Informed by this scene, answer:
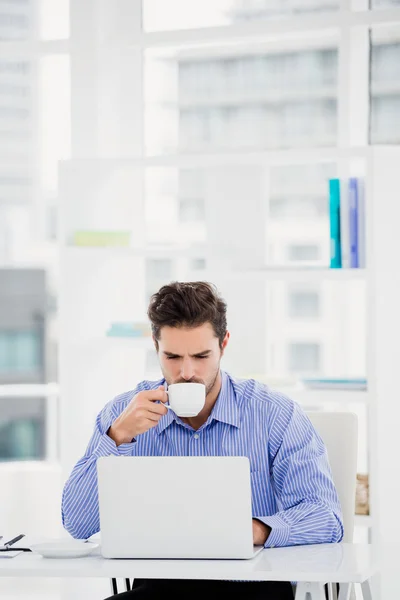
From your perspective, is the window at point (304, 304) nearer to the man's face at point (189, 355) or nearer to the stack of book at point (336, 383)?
the stack of book at point (336, 383)

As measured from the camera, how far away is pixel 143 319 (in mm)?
4250

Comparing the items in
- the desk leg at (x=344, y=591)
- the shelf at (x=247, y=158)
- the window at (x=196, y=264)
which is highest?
the shelf at (x=247, y=158)

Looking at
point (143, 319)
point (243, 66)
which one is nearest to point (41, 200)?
point (143, 319)

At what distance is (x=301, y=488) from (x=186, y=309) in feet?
1.80

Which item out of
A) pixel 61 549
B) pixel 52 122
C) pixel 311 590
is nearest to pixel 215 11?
pixel 52 122

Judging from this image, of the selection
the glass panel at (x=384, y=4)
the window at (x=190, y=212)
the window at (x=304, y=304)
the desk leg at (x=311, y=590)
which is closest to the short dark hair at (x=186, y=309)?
the desk leg at (x=311, y=590)

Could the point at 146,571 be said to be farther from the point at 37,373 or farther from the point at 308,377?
the point at 37,373

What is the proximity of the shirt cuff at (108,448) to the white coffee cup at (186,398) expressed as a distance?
15 cm

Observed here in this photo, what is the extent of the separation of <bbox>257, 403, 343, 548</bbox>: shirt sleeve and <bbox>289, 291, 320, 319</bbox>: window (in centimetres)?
166

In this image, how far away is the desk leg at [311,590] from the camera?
1833mm

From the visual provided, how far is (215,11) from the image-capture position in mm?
4266

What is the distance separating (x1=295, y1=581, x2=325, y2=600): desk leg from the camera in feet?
6.01

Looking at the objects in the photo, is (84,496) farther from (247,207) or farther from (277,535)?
(247,207)

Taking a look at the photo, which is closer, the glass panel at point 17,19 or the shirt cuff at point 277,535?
the shirt cuff at point 277,535
